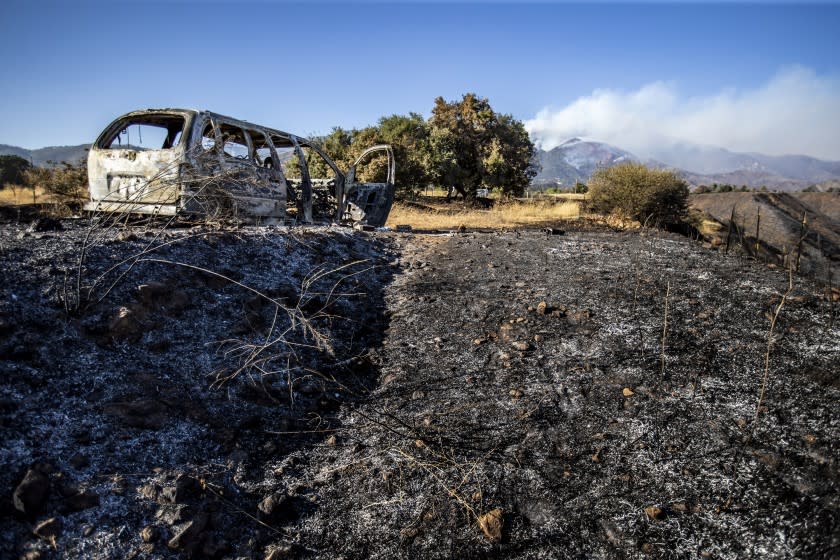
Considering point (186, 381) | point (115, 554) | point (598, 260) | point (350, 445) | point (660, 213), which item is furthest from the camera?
point (660, 213)

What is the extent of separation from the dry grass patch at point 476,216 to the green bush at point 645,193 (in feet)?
4.48

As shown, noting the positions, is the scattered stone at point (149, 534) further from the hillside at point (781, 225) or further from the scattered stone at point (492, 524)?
the hillside at point (781, 225)

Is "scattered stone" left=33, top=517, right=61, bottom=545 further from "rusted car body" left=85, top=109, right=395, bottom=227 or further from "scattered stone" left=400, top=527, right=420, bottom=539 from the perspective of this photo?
"rusted car body" left=85, top=109, right=395, bottom=227

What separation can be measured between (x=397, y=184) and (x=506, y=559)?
1611cm

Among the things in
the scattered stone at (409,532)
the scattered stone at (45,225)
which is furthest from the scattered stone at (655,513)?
the scattered stone at (45,225)

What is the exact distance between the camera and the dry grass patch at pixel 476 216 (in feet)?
42.7

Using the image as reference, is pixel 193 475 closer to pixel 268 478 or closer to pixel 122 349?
pixel 268 478

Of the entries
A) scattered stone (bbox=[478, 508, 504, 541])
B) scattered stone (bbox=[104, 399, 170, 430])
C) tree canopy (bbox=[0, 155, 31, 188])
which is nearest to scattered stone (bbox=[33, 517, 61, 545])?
scattered stone (bbox=[104, 399, 170, 430])

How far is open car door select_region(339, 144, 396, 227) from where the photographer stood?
869 cm

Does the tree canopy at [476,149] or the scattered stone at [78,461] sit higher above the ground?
the tree canopy at [476,149]

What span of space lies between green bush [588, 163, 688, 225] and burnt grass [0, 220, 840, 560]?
8511 millimetres

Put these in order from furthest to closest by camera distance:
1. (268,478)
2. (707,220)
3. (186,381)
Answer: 1. (707,220)
2. (186,381)
3. (268,478)

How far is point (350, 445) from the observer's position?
2.80m

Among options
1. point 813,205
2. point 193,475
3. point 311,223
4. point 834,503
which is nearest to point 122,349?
point 193,475
